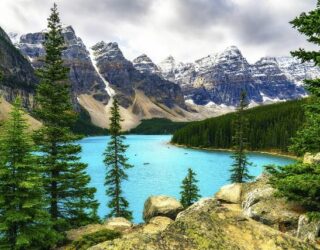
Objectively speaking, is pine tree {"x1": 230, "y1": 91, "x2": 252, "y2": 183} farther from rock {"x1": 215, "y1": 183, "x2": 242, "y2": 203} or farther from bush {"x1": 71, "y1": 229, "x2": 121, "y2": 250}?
bush {"x1": 71, "y1": 229, "x2": 121, "y2": 250}

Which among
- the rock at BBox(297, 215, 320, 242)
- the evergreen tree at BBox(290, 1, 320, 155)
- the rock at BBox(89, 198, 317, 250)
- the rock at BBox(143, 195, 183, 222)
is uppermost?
the evergreen tree at BBox(290, 1, 320, 155)

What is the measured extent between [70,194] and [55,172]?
1950mm

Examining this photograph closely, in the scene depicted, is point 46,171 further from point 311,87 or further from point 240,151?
point 240,151

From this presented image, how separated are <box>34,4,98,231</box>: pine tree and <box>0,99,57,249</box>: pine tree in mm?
5984

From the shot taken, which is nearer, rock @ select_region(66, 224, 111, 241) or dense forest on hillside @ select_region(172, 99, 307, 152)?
rock @ select_region(66, 224, 111, 241)

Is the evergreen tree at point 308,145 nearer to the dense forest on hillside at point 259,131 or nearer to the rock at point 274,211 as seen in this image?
the rock at point 274,211

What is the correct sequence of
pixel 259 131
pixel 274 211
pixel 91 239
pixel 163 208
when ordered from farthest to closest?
pixel 259 131, pixel 163 208, pixel 91 239, pixel 274 211

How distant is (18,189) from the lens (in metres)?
20.1

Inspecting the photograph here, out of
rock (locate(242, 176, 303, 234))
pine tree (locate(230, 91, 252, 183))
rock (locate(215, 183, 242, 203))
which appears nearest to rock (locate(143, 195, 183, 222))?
rock (locate(215, 183, 242, 203))

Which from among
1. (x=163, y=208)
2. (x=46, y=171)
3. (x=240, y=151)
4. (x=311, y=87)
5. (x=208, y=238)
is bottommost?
(x=163, y=208)

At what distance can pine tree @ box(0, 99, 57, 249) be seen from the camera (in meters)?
19.4

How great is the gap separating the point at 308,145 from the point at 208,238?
912cm

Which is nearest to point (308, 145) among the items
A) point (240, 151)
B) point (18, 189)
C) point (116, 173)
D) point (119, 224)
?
point (18, 189)

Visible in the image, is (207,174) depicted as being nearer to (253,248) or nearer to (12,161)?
(12,161)
